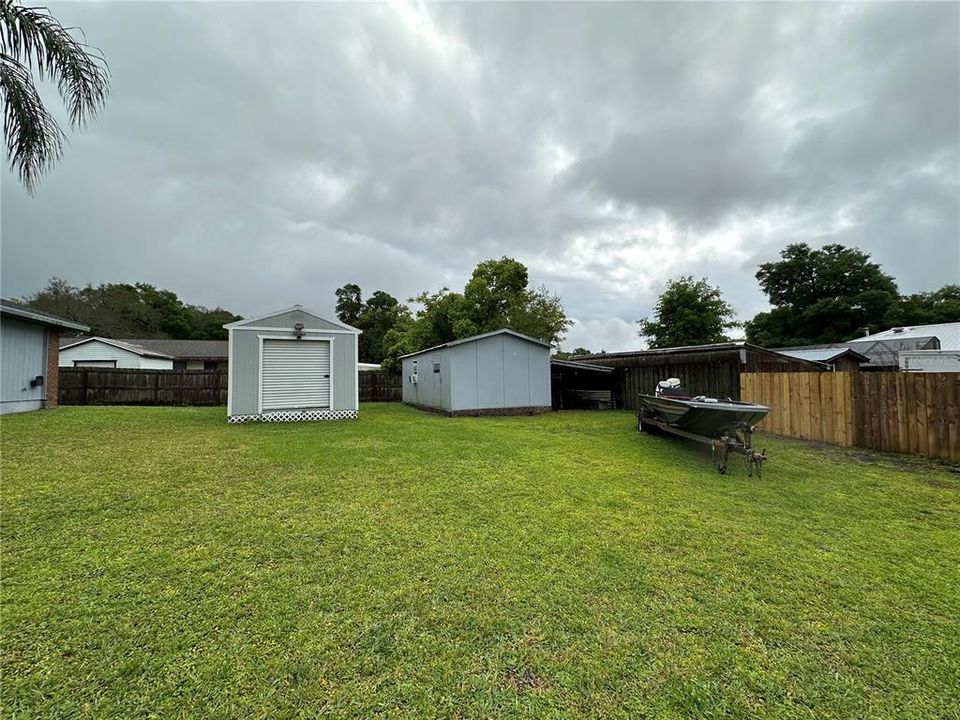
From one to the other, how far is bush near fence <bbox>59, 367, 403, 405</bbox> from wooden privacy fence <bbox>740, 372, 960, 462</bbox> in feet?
62.3

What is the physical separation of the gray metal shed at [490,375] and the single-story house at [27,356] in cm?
1042

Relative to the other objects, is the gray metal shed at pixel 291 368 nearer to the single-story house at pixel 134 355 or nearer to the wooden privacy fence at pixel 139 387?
the wooden privacy fence at pixel 139 387

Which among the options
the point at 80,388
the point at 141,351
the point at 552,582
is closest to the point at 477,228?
the point at 552,582

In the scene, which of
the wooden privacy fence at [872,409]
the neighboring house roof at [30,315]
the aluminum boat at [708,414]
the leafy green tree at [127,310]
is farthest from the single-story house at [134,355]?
the wooden privacy fence at [872,409]

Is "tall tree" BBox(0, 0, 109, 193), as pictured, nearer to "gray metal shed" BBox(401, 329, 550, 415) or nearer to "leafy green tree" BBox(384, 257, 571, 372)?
"gray metal shed" BBox(401, 329, 550, 415)

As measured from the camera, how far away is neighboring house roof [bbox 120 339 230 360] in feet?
75.8

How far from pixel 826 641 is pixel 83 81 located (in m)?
9.05

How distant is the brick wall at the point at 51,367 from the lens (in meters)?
10.7

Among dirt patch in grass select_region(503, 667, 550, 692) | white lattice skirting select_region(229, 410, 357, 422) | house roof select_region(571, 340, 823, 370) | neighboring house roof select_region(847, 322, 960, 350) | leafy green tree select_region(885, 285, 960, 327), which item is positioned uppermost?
leafy green tree select_region(885, 285, 960, 327)

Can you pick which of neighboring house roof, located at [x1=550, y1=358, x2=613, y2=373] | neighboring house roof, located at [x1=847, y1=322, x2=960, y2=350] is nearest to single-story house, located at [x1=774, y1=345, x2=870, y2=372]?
neighboring house roof, located at [x1=550, y1=358, x2=613, y2=373]

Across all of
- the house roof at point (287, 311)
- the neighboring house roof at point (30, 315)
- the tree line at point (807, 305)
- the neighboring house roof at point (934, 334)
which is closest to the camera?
the neighboring house roof at point (30, 315)

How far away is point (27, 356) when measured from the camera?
989cm

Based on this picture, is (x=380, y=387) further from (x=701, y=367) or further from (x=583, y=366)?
→ (x=701, y=367)

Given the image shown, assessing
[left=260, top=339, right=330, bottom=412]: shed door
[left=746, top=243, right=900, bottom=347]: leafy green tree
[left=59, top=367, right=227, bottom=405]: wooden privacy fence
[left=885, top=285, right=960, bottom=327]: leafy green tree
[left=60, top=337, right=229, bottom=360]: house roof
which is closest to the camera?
[left=260, top=339, right=330, bottom=412]: shed door
